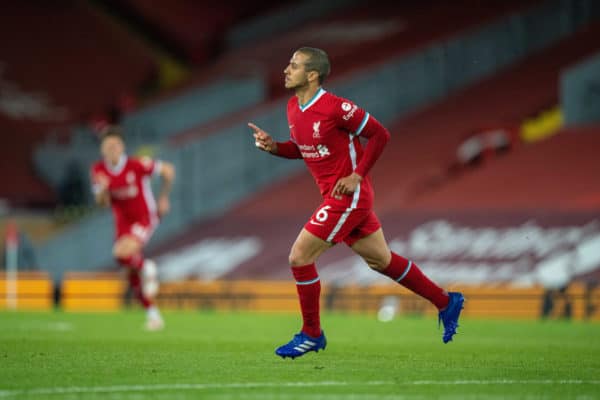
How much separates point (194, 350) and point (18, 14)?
1257 inches

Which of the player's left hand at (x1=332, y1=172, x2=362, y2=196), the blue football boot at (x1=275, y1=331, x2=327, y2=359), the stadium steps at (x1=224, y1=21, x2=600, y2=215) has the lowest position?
the blue football boot at (x1=275, y1=331, x2=327, y2=359)

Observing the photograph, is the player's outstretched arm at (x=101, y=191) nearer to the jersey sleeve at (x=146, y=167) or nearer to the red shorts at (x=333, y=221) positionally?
the jersey sleeve at (x=146, y=167)

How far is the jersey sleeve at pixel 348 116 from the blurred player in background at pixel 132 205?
6.15 metres

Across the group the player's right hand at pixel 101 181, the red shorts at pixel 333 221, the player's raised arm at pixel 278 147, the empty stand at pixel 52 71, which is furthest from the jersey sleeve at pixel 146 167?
Answer: the empty stand at pixel 52 71

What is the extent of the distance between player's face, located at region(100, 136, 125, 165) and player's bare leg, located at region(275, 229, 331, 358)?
6170mm

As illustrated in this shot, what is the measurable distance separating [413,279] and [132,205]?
252 inches

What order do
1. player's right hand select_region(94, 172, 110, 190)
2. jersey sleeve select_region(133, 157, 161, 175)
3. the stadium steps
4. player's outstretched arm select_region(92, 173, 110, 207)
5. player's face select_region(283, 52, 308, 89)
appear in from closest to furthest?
player's face select_region(283, 52, 308, 89)
player's outstretched arm select_region(92, 173, 110, 207)
player's right hand select_region(94, 172, 110, 190)
jersey sleeve select_region(133, 157, 161, 175)
the stadium steps

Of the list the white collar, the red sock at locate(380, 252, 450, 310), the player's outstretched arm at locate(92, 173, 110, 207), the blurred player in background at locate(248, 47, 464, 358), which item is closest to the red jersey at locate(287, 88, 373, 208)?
the blurred player in background at locate(248, 47, 464, 358)

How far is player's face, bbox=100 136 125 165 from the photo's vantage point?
15352mm

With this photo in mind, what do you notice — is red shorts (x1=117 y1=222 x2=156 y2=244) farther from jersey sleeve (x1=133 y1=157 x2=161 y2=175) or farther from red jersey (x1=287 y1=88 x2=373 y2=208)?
red jersey (x1=287 y1=88 x2=373 y2=208)

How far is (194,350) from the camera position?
10.8 metres

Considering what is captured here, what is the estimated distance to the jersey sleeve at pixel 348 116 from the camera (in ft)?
31.6

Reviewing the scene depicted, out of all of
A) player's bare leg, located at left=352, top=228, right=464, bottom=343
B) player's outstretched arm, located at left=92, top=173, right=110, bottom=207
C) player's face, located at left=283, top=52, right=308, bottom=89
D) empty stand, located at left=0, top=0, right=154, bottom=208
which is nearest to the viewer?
player's face, located at left=283, top=52, right=308, bottom=89

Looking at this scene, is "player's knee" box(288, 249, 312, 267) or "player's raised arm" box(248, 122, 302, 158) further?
"player's raised arm" box(248, 122, 302, 158)
